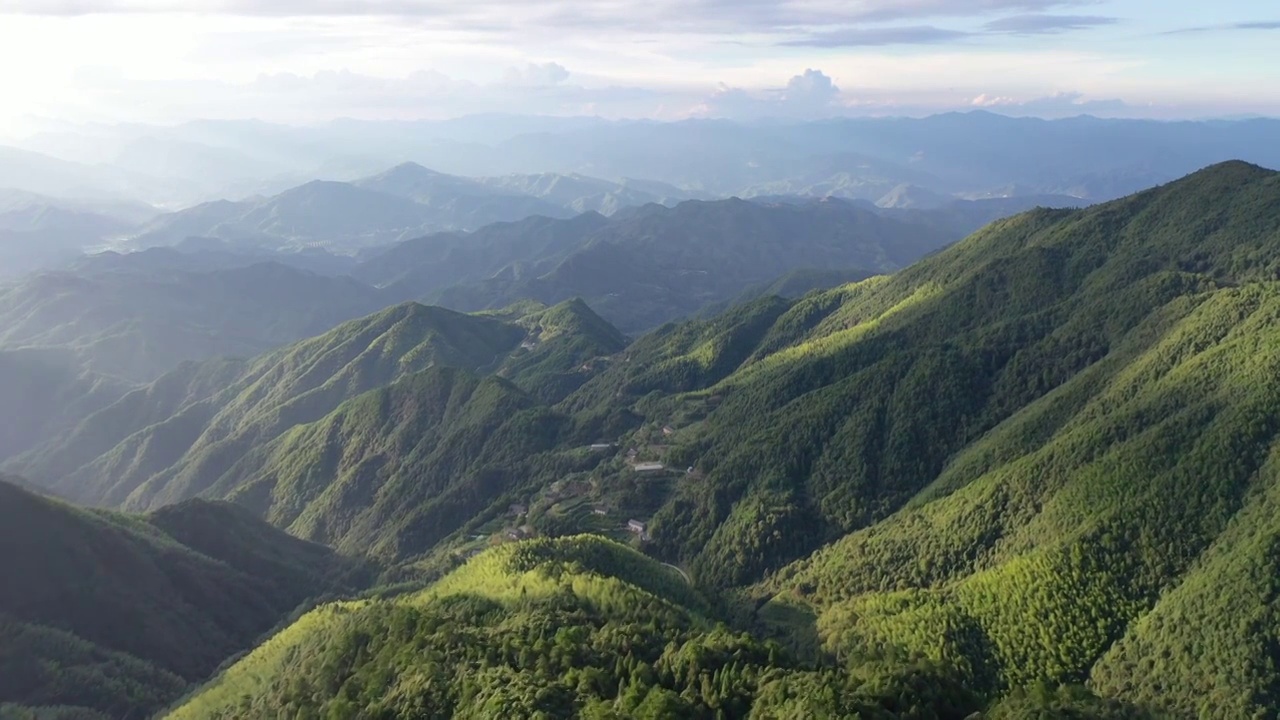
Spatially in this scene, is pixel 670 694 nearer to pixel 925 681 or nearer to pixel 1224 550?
pixel 925 681

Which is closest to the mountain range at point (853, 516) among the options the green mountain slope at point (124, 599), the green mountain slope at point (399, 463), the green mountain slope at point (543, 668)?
the green mountain slope at point (543, 668)

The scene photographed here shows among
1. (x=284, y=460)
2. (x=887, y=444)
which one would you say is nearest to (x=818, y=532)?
(x=887, y=444)

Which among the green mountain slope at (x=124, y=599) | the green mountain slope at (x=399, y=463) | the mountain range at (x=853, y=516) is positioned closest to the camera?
the mountain range at (x=853, y=516)

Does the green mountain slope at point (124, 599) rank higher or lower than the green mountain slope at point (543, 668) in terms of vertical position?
lower

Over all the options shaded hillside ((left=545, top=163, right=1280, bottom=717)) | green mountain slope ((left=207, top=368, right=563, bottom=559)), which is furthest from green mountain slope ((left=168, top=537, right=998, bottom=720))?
green mountain slope ((left=207, top=368, right=563, bottom=559))

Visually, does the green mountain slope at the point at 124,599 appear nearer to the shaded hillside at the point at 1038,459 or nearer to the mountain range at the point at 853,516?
the mountain range at the point at 853,516

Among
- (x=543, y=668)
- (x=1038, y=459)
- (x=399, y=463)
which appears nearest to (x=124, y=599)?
(x=543, y=668)
